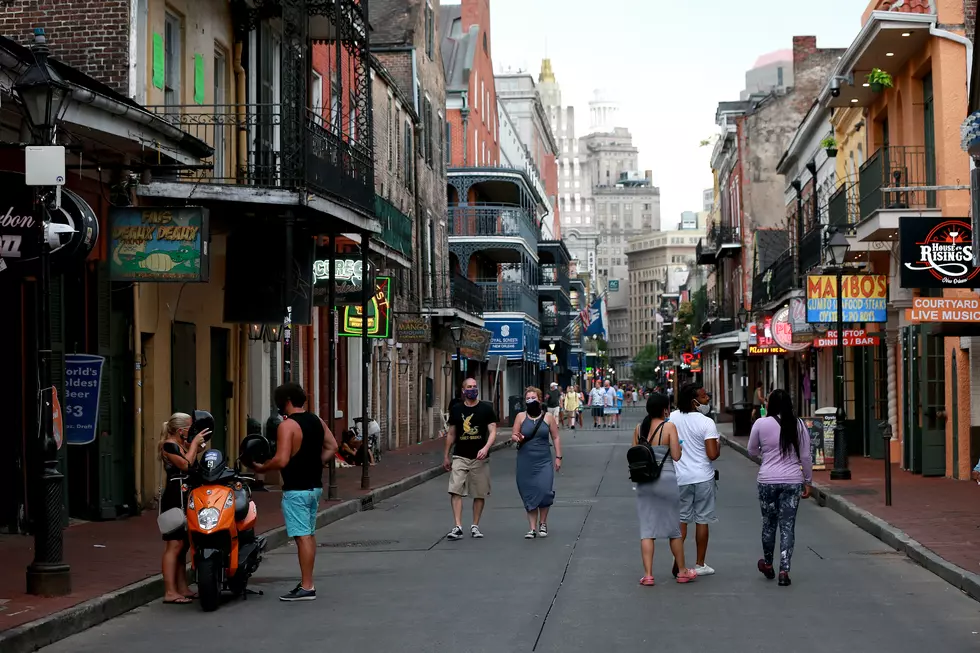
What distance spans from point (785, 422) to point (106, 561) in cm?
607

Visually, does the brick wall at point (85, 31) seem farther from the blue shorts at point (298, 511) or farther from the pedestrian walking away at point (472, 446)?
the blue shorts at point (298, 511)

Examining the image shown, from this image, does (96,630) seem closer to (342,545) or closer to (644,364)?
(342,545)

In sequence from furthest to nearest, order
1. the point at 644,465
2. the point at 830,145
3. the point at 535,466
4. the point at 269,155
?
1. the point at 830,145
2. the point at 269,155
3. the point at 535,466
4. the point at 644,465

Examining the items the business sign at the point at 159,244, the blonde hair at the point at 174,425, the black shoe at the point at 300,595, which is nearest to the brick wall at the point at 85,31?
the business sign at the point at 159,244

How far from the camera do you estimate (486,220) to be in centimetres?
5569

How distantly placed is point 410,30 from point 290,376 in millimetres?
18329

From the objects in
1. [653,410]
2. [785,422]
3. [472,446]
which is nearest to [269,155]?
[472,446]

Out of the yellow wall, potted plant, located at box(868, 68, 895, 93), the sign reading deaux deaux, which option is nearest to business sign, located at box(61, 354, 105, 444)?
the yellow wall

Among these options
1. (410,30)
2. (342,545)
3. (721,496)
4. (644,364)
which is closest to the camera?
(342,545)

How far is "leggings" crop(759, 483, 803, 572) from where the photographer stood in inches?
476

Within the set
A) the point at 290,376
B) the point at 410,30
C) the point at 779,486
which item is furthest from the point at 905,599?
the point at 410,30

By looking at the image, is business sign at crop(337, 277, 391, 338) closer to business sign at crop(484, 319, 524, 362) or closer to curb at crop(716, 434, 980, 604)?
curb at crop(716, 434, 980, 604)

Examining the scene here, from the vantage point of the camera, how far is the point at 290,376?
2608 cm

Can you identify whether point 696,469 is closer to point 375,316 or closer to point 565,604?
point 565,604
